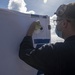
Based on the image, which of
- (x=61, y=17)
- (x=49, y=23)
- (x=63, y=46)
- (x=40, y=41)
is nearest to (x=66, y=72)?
(x=63, y=46)

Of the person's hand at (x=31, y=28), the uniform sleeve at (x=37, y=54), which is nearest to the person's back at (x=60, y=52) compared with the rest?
the uniform sleeve at (x=37, y=54)

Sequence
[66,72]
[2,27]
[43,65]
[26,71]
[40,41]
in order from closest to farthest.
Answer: [66,72], [43,65], [2,27], [26,71], [40,41]

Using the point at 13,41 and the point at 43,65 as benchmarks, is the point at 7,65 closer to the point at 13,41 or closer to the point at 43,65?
the point at 13,41

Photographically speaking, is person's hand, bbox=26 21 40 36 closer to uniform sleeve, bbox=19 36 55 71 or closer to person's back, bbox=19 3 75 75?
uniform sleeve, bbox=19 36 55 71

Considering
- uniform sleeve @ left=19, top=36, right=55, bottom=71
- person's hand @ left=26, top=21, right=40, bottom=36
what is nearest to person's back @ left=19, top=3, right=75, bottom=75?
uniform sleeve @ left=19, top=36, right=55, bottom=71

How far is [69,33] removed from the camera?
2156 millimetres

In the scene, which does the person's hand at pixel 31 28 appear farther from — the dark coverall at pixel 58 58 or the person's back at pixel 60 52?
the dark coverall at pixel 58 58

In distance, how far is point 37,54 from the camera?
83.4 inches

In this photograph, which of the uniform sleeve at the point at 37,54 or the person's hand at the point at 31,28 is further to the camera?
the person's hand at the point at 31,28

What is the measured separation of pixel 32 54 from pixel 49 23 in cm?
96

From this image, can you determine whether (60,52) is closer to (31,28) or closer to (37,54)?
(37,54)

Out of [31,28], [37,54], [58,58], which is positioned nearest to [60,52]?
[58,58]

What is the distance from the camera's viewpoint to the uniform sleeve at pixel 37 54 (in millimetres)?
2033

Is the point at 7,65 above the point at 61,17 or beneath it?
beneath
